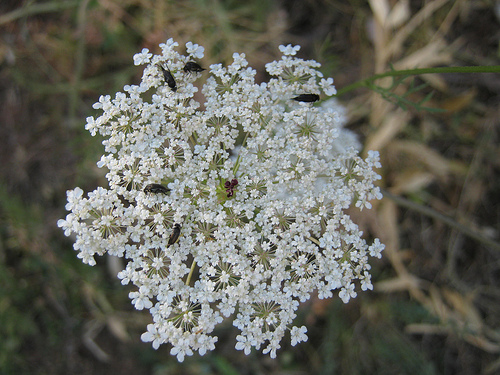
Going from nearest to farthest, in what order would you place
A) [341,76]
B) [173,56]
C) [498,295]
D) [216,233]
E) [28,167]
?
[216,233], [173,56], [498,295], [341,76], [28,167]

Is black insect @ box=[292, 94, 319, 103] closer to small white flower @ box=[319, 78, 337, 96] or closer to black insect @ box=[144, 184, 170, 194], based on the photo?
small white flower @ box=[319, 78, 337, 96]

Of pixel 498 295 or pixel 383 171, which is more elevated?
pixel 383 171

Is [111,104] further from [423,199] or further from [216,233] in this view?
[423,199]

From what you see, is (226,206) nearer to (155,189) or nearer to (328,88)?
(155,189)

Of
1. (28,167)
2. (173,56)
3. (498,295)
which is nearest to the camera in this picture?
(173,56)

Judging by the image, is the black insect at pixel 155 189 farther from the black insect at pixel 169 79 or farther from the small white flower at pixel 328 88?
the small white flower at pixel 328 88

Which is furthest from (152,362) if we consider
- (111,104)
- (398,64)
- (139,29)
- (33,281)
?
(398,64)

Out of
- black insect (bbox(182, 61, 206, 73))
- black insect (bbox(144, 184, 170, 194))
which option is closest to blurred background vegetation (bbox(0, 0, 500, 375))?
black insect (bbox(182, 61, 206, 73))
